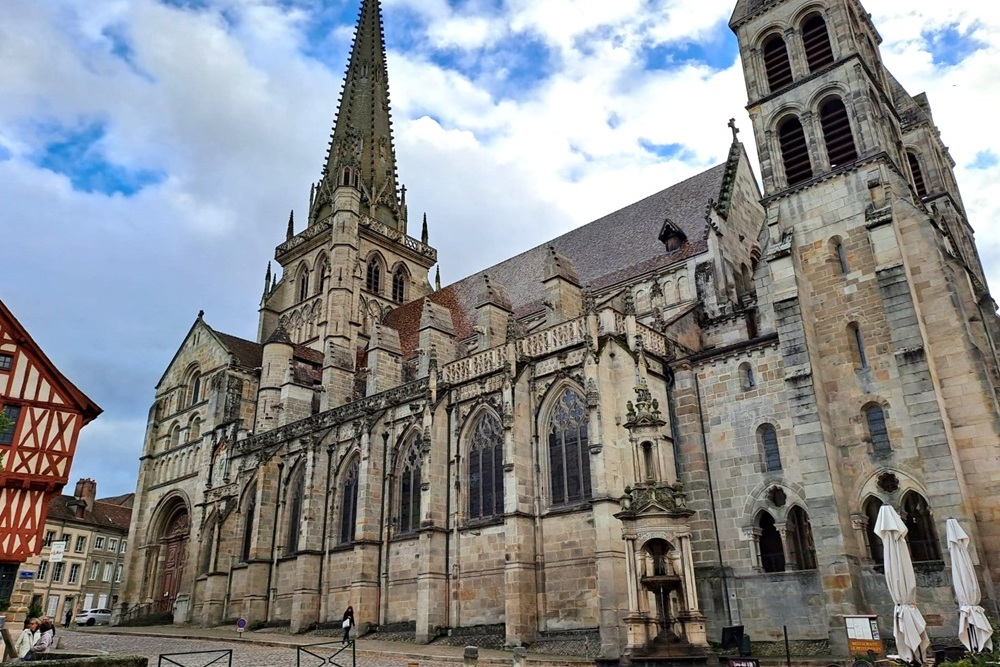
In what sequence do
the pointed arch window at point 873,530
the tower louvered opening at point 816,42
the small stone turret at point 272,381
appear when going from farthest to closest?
1. the small stone turret at point 272,381
2. the tower louvered opening at point 816,42
3. the pointed arch window at point 873,530

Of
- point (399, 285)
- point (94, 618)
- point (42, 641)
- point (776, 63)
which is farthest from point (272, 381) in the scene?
point (776, 63)

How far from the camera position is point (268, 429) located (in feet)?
101

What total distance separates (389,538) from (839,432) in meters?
12.6

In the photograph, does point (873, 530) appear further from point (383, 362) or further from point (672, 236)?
point (383, 362)

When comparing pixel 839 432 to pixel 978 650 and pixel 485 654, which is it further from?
pixel 485 654

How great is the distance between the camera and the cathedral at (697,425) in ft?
51.4

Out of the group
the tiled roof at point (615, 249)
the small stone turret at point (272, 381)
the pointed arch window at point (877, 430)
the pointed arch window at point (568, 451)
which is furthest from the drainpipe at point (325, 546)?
the pointed arch window at point (877, 430)

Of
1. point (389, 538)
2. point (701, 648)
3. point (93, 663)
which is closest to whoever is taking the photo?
point (93, 663)

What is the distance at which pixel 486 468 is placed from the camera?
20.7m

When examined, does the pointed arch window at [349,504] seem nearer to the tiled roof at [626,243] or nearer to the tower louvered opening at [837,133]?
the tiled roof at [626,243]

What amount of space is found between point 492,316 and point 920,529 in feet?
43.8

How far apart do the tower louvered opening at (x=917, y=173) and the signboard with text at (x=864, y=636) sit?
15.2 meters

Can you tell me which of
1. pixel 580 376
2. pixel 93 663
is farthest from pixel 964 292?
pixel 93 663

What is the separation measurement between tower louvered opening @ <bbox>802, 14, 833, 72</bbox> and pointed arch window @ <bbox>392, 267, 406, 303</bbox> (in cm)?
2460
